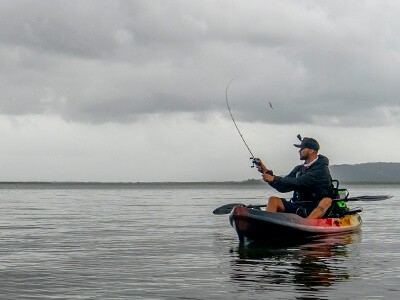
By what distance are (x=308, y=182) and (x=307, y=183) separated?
33 mm

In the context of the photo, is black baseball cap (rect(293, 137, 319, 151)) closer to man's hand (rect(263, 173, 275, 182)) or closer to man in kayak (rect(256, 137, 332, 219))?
man in kayak (rect(256, 137, 332, 219))

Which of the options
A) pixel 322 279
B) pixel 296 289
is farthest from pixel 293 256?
pixel 296 289

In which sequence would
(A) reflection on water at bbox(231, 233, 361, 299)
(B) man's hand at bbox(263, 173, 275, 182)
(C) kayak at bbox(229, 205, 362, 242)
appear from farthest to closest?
(C) kayak at bbox(229, 205, 362, 242) < (B) man's hand at bbox(263, 173, 275, 182) < (A) reflection on water at bbox(231, 233, 361, 299)

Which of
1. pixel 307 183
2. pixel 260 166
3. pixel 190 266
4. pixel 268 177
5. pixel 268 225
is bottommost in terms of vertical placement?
pixel 190 266

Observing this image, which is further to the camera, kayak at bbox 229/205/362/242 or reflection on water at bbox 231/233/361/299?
kayak at bbox 229/205/362/242

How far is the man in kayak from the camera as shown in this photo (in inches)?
735

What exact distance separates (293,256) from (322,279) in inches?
149

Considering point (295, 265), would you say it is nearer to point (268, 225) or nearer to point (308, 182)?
point (268, 225)

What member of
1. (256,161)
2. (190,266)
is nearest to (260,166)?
(256,161)

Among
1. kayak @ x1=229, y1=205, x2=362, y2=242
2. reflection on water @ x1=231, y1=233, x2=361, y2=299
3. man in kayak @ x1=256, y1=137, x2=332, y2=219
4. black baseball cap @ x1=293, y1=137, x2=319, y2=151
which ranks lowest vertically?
reflection on water @ x1=231, y1=233, x2=361, y2=299

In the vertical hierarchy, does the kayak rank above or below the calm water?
above

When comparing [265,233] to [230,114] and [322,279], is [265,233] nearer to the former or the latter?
[230,114]

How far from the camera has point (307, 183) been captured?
18969mm

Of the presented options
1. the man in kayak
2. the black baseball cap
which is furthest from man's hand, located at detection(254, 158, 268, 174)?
the black baseball cap
